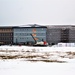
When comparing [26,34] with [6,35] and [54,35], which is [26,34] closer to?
[6,35]

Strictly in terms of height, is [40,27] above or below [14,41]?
above

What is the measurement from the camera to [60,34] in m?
130

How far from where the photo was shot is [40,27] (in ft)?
418

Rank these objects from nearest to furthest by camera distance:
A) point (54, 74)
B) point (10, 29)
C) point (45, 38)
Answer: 1. point (54, 74)
2. point (45, 38)
3. point (10, 29)

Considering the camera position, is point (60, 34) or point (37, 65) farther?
point (60, 34)

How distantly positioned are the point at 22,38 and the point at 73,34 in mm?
31652

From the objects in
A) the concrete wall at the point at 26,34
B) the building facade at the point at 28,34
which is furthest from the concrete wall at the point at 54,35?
the concrete wall at the point at 26,34

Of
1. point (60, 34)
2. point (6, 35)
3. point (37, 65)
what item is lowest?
point (6, 35)

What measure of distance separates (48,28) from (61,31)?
8.41 m

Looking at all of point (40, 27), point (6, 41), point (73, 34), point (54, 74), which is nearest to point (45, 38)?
point (40, 27)

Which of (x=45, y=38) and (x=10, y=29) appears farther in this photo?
(x=10, y=29)

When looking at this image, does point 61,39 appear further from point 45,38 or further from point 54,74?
point 54,74

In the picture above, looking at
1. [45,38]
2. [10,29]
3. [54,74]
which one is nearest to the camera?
[54,74]

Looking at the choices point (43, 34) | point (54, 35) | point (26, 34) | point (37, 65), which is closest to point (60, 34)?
point (54, 35)
